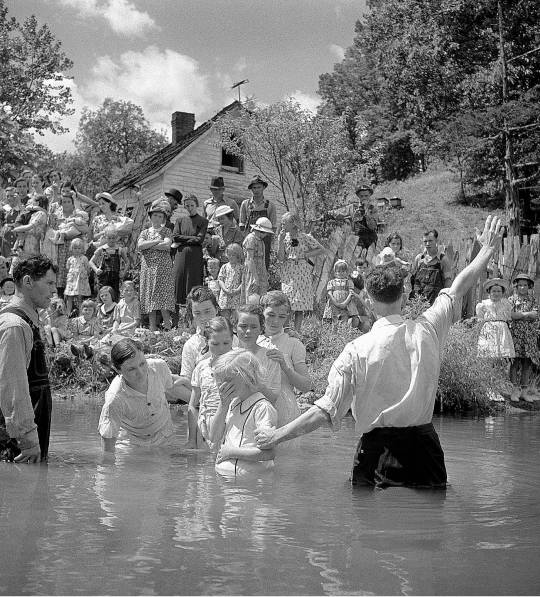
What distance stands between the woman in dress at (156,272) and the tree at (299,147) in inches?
727

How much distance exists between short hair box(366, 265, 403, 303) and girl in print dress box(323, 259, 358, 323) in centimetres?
847

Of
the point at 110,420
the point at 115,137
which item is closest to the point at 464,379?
the point at 110,420

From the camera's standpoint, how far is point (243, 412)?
614cm

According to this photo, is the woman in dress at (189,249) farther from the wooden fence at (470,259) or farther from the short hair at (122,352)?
the short hair at (122,352)

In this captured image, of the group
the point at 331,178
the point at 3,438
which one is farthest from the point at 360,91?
the point at 3,438

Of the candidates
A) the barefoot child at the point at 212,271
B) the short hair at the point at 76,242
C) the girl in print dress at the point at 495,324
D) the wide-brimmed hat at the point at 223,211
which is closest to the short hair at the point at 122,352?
the girl in print dress at the point at 495,324

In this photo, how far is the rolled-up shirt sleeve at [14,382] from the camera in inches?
236

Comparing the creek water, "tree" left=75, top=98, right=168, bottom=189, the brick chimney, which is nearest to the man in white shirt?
the creek water

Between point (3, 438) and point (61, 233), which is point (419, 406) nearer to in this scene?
point (3, 438)

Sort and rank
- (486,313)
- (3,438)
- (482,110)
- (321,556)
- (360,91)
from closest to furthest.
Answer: (321,556) < (3,438) < (486,313) < (482,110) < (360,91)

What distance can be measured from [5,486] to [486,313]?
340 inches

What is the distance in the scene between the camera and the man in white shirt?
17.4ft

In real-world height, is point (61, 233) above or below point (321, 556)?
above

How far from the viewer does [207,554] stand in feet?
14.9
